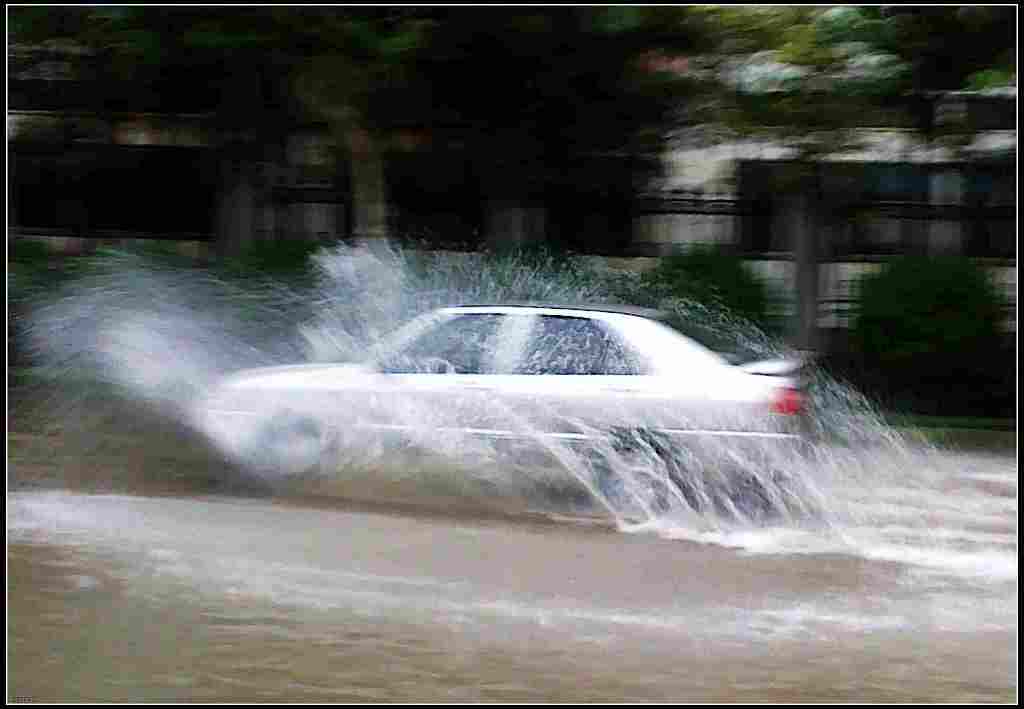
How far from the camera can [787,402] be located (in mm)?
9930

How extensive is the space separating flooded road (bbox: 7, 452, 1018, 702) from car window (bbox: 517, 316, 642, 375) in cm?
101

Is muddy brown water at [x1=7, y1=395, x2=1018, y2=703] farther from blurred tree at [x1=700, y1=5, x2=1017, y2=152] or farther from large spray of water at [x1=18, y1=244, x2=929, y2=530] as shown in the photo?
blurred tree at [x1=700, y1=5, x2=1017, y2=152]

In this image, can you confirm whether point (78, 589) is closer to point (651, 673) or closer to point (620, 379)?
point (651, 673)

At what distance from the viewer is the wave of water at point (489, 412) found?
33.0ft

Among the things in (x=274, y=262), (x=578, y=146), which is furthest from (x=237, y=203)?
(x=578, y=146)

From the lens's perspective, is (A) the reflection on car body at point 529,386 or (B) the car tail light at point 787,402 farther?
(A) the reflection on car body at point 529,386

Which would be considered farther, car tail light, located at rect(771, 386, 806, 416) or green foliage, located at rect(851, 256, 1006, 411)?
green foliage, located at rect(851, 256, 1006, 411)

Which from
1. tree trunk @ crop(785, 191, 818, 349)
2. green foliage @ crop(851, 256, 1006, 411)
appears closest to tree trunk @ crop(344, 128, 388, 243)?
tree trunk @ crop(785, 191, 818, 349)

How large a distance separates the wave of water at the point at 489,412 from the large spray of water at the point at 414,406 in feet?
0.05

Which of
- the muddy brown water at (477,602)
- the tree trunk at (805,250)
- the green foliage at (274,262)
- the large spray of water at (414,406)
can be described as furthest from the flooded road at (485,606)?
the tree trunk at (805,250)

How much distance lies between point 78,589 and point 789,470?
4.54 meters

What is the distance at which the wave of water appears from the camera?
1007 cm

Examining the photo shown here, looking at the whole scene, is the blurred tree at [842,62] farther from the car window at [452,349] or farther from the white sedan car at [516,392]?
the car window at [452,349]

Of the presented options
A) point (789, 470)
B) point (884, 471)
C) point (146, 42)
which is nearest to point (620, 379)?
point (789, 470)
